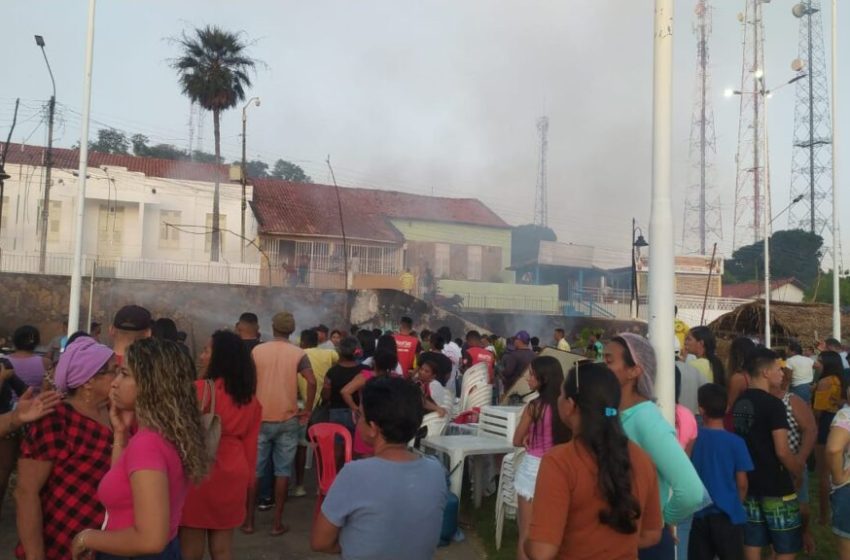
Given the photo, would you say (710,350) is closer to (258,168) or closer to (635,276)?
(635,276)

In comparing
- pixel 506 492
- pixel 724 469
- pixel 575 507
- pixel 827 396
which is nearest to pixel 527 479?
pixel 724 469

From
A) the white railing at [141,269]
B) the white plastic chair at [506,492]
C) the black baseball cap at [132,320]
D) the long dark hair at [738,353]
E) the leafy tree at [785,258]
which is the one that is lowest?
the white plastic chair at [506,492]

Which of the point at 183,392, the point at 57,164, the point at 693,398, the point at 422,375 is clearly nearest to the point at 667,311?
the point at 693,398

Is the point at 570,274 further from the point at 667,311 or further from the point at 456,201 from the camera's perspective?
the point at 667,311

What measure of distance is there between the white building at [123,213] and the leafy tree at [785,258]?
40973 millimetres

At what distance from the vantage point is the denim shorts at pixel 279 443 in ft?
21.4

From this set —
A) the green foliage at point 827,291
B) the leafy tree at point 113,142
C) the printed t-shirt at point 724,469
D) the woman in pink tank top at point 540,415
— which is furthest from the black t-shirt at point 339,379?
the leafy tree at point 113,142

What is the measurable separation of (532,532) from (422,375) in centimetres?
587

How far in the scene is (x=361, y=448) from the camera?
628 centimetres

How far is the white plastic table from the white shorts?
258 centimetres

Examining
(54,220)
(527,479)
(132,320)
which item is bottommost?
(527,479)

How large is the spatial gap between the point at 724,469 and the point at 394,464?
8.11 feet

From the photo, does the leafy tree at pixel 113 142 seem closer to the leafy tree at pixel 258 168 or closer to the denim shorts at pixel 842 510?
the leafy tree at pixel 258 168

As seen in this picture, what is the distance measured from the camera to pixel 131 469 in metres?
2.49
